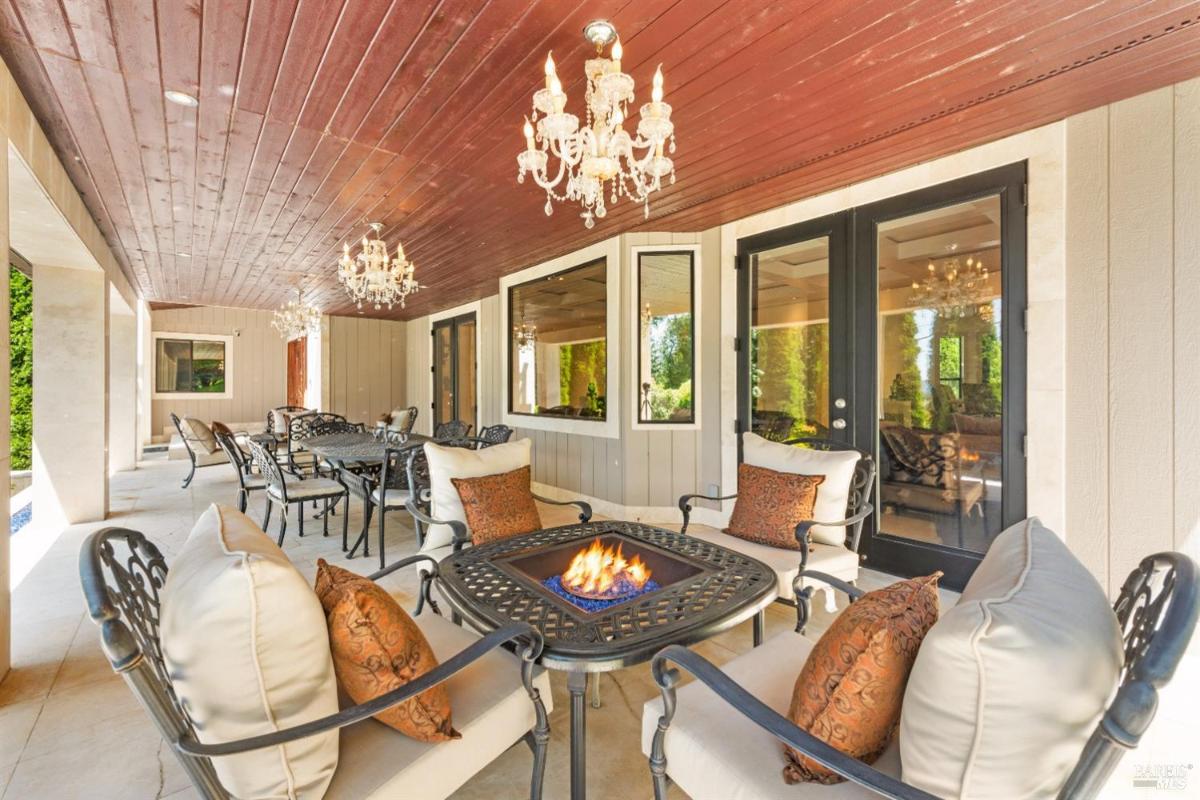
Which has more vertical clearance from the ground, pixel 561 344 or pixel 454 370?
pixel 561 344

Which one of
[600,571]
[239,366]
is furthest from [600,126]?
[239,366]

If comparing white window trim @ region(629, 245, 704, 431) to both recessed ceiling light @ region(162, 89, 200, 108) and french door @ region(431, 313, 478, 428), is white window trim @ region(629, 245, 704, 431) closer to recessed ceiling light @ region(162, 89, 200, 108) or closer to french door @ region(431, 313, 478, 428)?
recessed ceiling light @ region(162, 89, 200, 108)

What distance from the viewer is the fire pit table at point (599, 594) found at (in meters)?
1.36

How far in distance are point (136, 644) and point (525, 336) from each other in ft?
18.1

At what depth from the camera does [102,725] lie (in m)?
1.89

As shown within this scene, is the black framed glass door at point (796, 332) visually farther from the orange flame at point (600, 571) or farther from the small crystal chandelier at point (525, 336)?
the small crystal chandelier at point (525, 336)

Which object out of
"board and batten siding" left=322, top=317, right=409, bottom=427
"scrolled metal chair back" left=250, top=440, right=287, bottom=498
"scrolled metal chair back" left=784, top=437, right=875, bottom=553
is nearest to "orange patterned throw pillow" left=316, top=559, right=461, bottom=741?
"scrolled metal chair back" left=784, top=437, right=875, bottom=553

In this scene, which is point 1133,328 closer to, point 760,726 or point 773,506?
point 773,506

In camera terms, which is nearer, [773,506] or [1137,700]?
[1137,700]

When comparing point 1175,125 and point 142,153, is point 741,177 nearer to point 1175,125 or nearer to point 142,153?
point 1175,125

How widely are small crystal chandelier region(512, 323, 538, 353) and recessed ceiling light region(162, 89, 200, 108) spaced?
3.89m

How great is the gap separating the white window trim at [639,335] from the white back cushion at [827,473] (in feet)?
6.26

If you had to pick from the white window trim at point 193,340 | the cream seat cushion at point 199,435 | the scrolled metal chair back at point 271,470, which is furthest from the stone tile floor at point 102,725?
the white window trim at point 193,340

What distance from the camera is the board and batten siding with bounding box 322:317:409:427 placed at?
960cm
